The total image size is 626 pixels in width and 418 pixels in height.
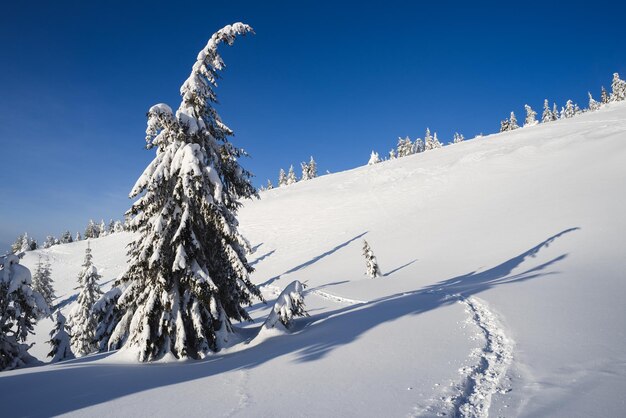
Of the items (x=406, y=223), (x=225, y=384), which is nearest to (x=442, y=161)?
(x=406, y=223)

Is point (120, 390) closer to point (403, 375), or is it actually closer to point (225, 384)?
point (225, 384)

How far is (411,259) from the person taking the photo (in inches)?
1305

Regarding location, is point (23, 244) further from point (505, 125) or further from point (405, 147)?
point (505, 125)

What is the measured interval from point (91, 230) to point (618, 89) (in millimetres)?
181972

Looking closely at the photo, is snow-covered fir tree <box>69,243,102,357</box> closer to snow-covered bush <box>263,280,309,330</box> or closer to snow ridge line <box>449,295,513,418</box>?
snow-covered bush <box>263,280,309,330</box>

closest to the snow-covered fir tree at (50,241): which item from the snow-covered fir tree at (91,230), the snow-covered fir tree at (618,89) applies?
the snow-covered fir tree at (91,230)

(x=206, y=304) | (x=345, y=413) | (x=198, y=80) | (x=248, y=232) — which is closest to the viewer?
(x=345, y=413)

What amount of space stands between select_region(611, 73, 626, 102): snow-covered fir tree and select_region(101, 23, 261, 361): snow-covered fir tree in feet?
457

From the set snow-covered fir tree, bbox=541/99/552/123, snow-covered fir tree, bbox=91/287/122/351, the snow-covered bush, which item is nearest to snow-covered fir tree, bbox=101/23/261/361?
the snow-covered bush

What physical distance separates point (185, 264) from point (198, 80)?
227 inches

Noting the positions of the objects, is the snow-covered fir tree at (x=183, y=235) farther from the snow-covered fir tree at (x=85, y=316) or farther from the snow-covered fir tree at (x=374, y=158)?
the snow-covered fir tree at (x=374, y=158)

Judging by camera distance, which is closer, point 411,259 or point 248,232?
point 411,259

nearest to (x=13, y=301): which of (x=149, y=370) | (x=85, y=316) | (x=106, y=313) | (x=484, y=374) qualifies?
(x=106, y=313)

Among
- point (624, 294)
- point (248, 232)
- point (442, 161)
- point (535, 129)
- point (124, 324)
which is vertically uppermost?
point (535, 129)
